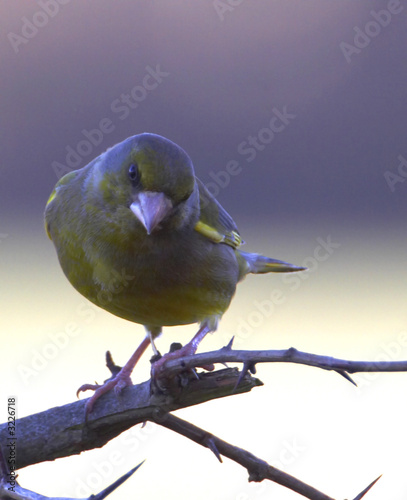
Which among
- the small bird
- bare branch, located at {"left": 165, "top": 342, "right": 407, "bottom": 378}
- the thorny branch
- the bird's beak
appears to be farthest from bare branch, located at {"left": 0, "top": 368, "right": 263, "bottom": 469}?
the bird's beak

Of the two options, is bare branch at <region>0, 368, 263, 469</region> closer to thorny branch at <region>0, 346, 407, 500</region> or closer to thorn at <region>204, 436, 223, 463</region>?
thorny branch at <region>0, 346, 407, 500</region>

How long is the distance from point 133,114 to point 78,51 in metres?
0.77

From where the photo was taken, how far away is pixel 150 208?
103 inches

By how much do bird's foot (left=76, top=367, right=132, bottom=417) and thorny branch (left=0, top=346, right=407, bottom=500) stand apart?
18mm

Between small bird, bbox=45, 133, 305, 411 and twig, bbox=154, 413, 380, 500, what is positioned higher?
small bird, bbox=45, 133, 305, 411

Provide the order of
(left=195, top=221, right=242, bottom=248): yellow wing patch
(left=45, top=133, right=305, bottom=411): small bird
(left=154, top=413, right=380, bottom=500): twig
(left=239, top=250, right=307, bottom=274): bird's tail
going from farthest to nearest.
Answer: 1. (left=239, top=250, right=307, bottom=274): bird's tail
2. (left=195, top=221, right=242, bottom=248): yellow wing patch
3. (left=45, top=133, right=305, bottom=411): small bird
4. (left=154, top=413, right=380, bottom=500): twig

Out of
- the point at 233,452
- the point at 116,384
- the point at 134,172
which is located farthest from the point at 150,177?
the point at 233,452

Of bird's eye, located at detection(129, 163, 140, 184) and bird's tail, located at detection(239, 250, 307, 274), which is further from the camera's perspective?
bird's tail, located at detection(239, 250, 307, 274)

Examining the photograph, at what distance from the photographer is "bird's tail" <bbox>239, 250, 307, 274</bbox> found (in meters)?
4.13

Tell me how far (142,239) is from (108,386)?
56 cm

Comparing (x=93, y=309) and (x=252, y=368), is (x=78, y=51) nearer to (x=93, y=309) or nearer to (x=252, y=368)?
(x=93, y=309)

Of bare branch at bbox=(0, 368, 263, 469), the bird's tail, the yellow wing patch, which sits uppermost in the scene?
the bird's tail

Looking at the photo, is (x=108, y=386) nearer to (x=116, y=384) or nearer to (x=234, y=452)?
(x=116, y=384)

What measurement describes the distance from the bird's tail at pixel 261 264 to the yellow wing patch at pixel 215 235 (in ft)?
1.17
